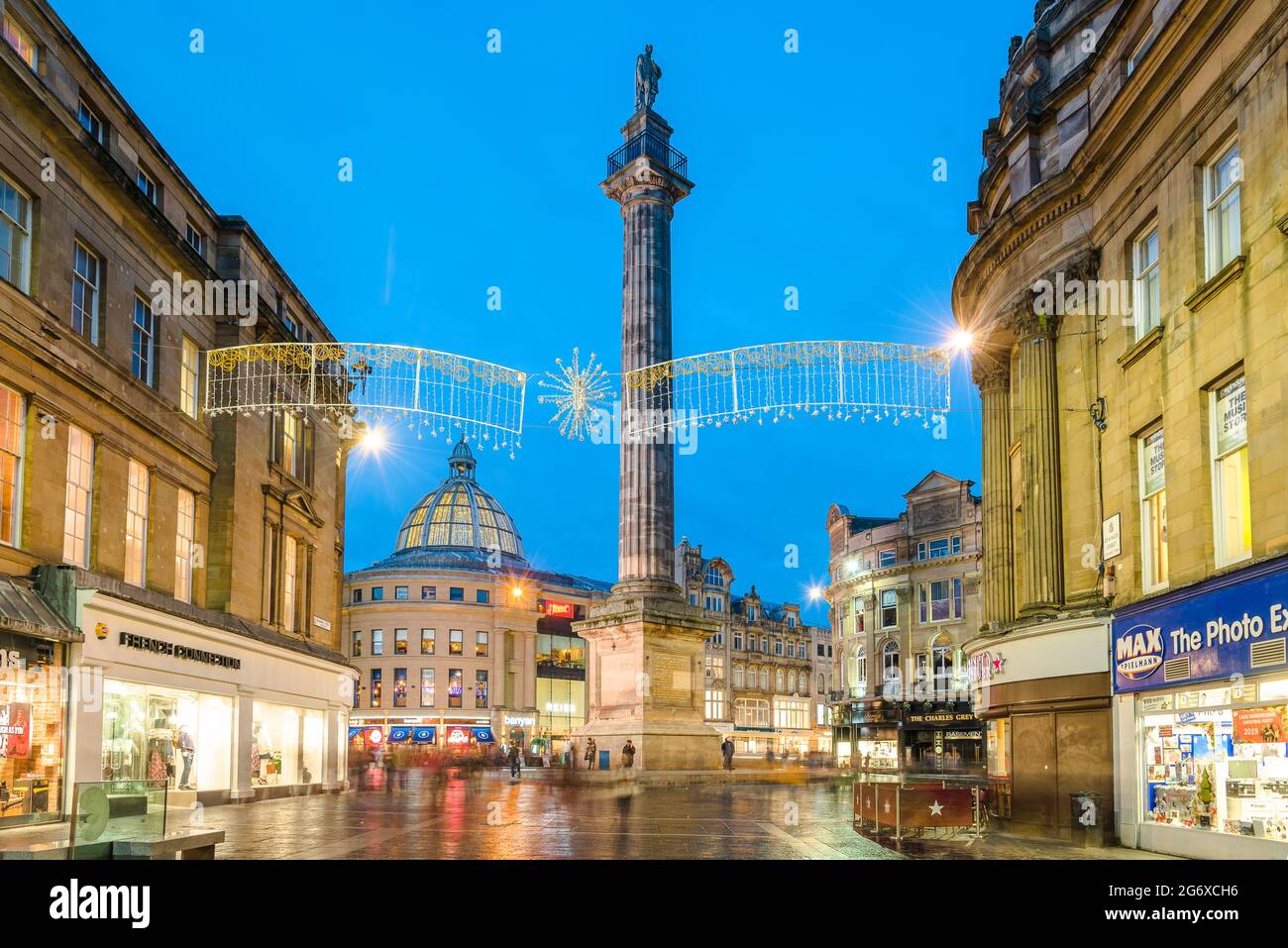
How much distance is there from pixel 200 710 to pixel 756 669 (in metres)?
84.0

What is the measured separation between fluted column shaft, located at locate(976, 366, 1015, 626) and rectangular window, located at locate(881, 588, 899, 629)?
43767 millimetres

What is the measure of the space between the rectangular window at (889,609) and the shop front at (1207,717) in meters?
52.5

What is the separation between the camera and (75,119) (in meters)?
23.4

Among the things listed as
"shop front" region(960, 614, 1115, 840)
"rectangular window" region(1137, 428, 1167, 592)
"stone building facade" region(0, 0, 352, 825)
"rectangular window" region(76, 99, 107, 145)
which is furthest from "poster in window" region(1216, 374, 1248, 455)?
"rectangular window" region(76, 99, 107, 145)

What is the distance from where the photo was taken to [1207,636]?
647 inches

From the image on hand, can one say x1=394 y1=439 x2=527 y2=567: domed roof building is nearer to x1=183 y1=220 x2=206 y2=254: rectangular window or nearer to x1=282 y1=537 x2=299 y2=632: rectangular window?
x1=282 y1=537 x2=299 y2=632: rectangular window

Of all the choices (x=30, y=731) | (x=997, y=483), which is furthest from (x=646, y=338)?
(x=30, y=731)

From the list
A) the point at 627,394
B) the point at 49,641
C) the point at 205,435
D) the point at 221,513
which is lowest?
the point at 49,641

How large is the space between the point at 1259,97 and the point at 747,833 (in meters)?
14.2

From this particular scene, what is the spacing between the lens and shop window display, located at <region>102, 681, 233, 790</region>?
23875 mm

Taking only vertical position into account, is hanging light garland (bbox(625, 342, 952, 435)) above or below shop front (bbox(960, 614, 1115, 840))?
above

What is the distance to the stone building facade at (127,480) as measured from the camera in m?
21.2
